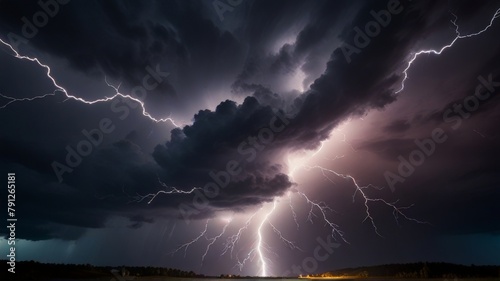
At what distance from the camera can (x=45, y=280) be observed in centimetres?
2247

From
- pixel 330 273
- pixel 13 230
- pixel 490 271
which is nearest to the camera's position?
pixel 13 230

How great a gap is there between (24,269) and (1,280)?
18.9 ft

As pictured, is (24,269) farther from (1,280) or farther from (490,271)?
(490,271)

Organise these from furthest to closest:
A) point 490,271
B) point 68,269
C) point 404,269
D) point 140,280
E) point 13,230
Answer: point 404,269 → point 490,271 → point 68,269 → point 140,280 → point 13,230

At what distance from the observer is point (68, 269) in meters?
28.9

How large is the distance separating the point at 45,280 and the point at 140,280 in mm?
5971

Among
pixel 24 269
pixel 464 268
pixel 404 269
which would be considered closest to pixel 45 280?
pixel 24 269

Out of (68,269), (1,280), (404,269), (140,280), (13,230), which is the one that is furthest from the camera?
(404,269)

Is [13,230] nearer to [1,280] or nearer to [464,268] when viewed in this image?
[1,280]

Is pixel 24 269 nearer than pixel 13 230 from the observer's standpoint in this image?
No

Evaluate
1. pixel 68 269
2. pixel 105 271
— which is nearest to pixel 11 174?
pixel 68 269

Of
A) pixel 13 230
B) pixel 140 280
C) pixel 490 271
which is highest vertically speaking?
pixel 13 230

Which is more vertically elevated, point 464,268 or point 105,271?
point 105,271

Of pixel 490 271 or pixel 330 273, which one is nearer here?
pixel 490 271
